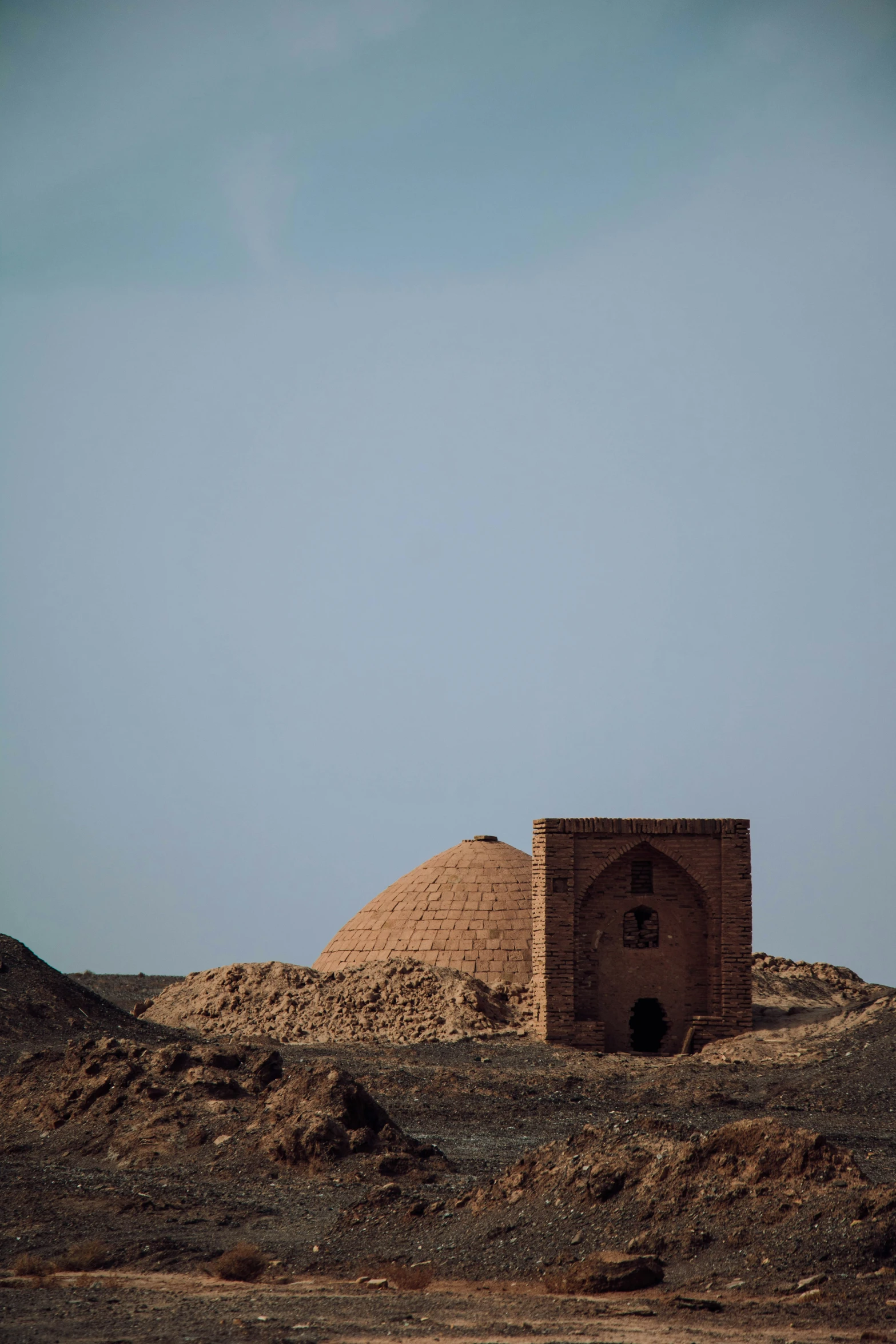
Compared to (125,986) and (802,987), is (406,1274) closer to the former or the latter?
(802,987)

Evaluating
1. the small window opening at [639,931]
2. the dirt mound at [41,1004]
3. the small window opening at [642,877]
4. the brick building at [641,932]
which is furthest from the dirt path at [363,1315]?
the small window opening at [642,877]

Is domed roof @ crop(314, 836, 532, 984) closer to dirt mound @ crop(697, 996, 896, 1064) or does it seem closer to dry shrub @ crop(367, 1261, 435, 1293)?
dirt mound @ crop(697, 996, 896, 1064)

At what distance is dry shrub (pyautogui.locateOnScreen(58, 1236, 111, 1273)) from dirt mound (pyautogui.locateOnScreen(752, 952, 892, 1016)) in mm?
18030

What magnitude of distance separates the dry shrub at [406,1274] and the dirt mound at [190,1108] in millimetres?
3124

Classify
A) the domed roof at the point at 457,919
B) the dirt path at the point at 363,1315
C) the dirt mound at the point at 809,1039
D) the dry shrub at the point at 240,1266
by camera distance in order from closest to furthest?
the dirt path at the point at 363,1315, the dry shrub at the point at 240,1266, the dirt mound at the point at 809,1039, the domed roof at the point at 457,919

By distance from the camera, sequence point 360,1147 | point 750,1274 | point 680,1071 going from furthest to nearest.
→ point 680,1071 < point 360,1147 < point 750,1274

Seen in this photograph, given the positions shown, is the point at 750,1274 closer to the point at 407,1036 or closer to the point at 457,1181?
the point at 457,1181

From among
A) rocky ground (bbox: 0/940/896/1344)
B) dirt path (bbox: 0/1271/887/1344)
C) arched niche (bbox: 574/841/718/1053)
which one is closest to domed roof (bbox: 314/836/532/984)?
arched niche (bbox: 574/841/718/1053)

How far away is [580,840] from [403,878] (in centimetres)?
625

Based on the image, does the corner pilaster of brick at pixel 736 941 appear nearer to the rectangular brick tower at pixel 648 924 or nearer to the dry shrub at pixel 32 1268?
the rectangular brick tower at pixel 648 924

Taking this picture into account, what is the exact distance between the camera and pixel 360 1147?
13.2 m

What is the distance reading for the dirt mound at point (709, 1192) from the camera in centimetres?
901

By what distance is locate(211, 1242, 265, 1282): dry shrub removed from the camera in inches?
372

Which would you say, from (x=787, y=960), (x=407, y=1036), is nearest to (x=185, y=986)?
(x=407, y=1036)
